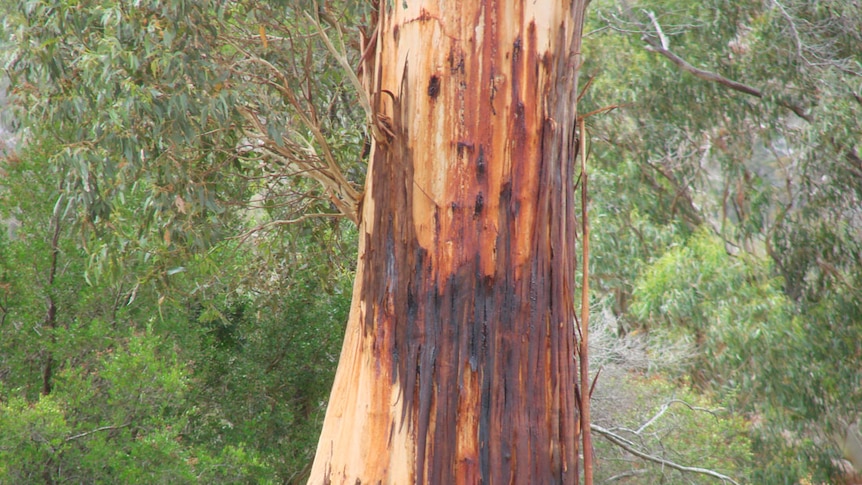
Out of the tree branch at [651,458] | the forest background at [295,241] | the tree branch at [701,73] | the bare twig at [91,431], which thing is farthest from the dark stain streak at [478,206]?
the tree branch at [701,73]

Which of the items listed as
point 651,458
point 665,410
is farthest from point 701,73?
point 651,458

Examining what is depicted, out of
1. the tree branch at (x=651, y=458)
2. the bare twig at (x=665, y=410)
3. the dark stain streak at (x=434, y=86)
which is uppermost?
the dark stain streak at (x=434, y=86)

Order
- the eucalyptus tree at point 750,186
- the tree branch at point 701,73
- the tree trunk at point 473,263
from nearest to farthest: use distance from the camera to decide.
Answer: the tree trunk at point 473,263
the eucalyptus tree at point 750,186
the tree branch at point 701,73

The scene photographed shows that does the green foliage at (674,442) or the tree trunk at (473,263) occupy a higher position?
the tree trunk at (473,263)

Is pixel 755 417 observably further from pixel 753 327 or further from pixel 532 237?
pixel 532 237

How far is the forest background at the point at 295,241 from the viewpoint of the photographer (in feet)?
12.9

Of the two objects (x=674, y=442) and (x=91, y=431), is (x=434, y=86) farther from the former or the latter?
(x=674, y=442)

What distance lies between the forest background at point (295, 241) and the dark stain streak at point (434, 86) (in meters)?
0.34

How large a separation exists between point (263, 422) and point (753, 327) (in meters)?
4.46

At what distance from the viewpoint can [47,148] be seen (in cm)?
532

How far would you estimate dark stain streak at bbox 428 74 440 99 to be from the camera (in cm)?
308

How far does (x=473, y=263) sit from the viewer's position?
3.01m

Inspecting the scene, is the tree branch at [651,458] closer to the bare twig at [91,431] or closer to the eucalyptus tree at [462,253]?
the bare twig at [91,431]

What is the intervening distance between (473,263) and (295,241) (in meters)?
2.89
